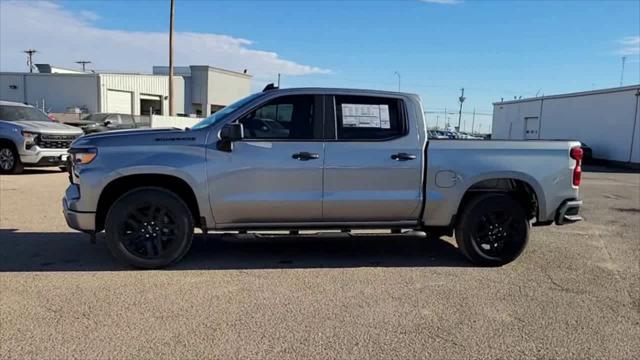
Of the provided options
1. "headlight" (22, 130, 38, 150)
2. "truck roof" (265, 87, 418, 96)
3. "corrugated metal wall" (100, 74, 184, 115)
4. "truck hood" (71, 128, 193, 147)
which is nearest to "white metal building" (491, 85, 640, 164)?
"headlight" (22, 130, 38, 150)

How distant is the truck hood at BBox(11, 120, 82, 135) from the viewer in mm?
13727

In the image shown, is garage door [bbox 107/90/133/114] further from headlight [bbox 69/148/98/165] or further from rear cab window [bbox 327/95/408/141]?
rear cab window [bbox 327/95/408/141]

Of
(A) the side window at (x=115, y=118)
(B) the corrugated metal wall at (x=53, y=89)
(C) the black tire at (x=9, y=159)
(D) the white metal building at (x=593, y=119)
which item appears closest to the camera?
(C) the black tire at (x=9, y=159)

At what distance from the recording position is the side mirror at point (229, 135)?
5402 millimetres

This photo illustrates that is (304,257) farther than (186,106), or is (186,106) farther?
(186,106)

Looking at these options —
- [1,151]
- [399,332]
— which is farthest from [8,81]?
[399,332]

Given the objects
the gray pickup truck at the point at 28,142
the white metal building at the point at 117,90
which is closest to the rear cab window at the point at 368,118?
the gray pickup truck at the point at 28,142

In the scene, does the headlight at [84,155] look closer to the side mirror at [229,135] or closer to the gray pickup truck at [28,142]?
the side mirror at [229,135]

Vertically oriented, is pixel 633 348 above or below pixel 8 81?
below

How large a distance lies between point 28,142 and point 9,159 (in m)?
0.75

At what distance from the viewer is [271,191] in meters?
5.67

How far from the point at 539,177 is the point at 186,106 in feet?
159

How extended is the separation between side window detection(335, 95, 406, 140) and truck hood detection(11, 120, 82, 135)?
10832mm

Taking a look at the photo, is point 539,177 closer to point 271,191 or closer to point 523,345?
point 523,345
